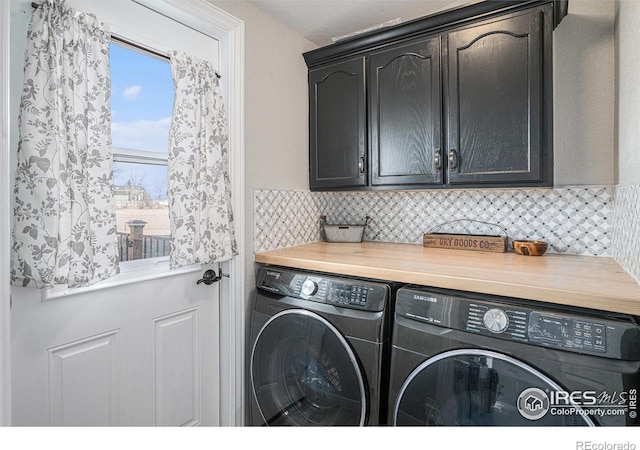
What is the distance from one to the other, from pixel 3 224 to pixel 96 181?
310 millimetres

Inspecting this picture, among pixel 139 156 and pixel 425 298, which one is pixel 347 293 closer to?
pixel 425 298

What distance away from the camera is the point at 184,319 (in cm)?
166

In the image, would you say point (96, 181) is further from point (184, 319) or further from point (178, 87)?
point (184, 319)

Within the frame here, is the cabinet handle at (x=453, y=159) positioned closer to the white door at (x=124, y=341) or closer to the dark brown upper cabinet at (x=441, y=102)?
the dark brown upper cabinet at (x=441, y=102)

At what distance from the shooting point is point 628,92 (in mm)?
1281

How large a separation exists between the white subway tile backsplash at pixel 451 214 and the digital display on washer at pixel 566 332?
824 mm

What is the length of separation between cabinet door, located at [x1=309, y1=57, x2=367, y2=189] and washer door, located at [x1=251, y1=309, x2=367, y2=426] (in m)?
0.88

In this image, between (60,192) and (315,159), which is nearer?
(60,192)

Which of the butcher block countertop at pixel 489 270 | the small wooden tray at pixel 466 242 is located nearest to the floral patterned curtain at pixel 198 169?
the butcher block countertop at pixel 489 270

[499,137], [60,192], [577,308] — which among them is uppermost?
[499,137]

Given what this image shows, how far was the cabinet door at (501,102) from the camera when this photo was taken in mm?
1463

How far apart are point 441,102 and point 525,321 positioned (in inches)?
43.2

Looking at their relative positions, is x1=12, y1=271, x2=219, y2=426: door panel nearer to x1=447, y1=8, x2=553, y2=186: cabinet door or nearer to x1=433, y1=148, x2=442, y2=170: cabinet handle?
x1=433, y1=148, x2=442, y2=170: cabinet handle
